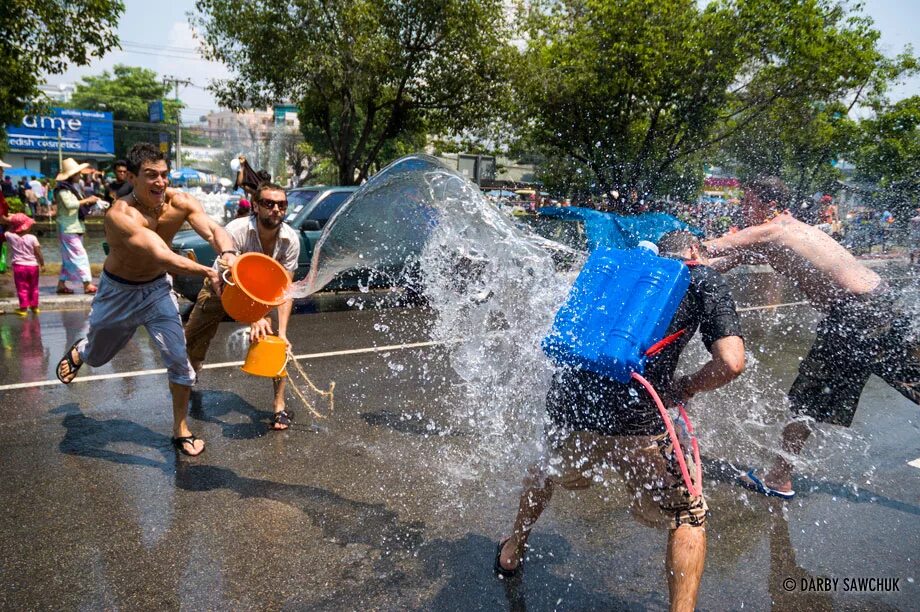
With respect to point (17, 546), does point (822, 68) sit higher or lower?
higher

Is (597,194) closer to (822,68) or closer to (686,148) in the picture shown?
(686,148)

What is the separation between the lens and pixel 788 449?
3.86 m

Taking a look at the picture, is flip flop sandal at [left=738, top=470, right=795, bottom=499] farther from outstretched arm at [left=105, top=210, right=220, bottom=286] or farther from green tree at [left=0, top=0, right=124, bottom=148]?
green tree at [left=0, top=0, right=124, bottom=148]

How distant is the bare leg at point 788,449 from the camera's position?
3812 millimetres

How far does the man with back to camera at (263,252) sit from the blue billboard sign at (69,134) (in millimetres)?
44723

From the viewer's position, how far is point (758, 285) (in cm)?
1348

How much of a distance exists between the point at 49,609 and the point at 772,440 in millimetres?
4451

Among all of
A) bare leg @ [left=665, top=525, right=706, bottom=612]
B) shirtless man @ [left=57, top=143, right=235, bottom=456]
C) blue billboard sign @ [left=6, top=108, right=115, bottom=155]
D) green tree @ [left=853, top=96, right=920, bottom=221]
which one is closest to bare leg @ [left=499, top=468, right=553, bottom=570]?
bare leg @ [left=665, top=525, right=706, bottom=612]

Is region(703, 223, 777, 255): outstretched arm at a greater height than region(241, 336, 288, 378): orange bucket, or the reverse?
region(703, 223, 777, 255): outstretched arm

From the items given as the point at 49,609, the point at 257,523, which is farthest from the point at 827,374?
the point at 49,609

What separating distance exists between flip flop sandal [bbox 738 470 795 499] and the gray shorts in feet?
11.3

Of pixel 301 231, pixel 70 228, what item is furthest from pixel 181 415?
pixel 70 228

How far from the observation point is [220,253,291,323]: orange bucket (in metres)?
3.52

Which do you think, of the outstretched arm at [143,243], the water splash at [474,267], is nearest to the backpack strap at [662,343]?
the water splash at [474,267]
